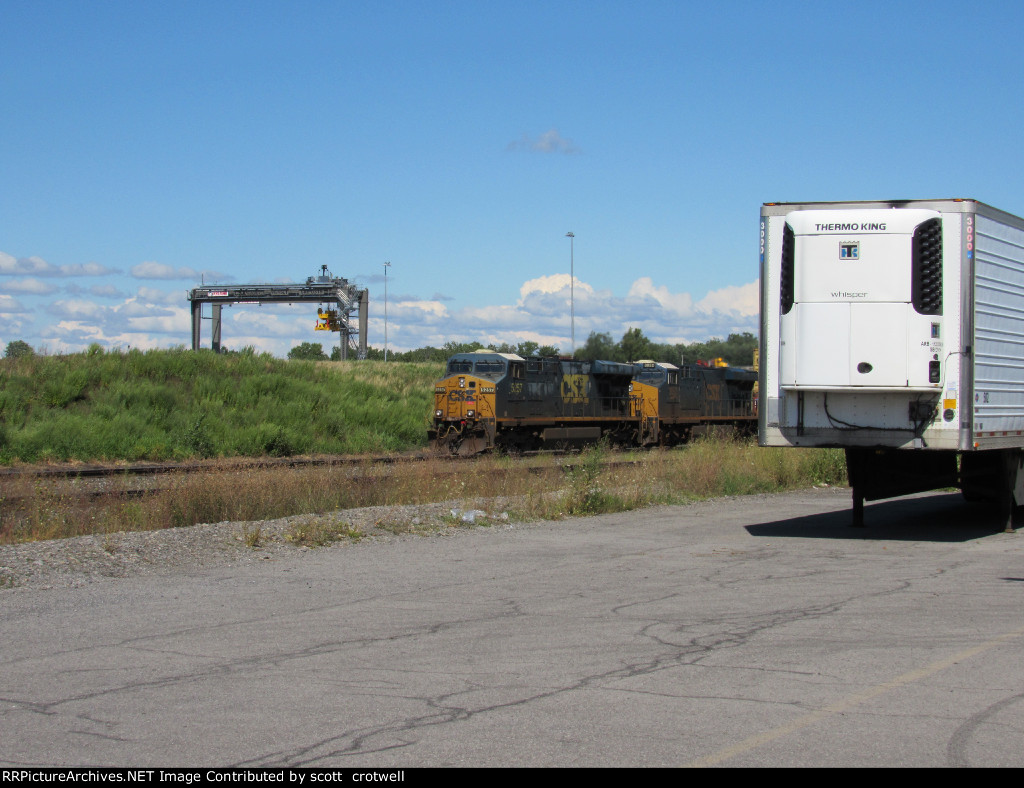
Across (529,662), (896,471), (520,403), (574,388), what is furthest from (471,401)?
(529,662)

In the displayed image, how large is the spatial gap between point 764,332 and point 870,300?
4.30 feet

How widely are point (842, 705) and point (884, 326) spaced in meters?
6.91

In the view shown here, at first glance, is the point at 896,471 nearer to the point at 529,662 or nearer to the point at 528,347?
the point at 529,662

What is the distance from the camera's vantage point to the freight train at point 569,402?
99.8 ft

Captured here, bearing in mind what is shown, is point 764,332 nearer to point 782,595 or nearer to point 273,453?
point 782,595

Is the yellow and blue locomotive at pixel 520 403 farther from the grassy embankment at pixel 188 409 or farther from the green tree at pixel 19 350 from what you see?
the green tree at pixel 19 350

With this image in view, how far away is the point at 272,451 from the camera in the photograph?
3033 cm

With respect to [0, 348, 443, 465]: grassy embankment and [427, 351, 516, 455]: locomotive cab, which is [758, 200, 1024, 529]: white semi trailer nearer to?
[427, 351, 516, 455]: locomotive cab

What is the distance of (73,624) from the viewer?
764 cm

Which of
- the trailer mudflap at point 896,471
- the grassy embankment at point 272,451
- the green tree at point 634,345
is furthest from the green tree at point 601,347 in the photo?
the trailer mudflap at point 896,471

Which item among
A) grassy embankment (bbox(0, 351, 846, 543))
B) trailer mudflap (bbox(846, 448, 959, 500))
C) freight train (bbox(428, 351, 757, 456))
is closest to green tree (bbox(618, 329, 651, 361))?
grassy embankment (bbox(0, 351, 846, 543))

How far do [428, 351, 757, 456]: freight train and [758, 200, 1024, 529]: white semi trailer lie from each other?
18.5 metres
